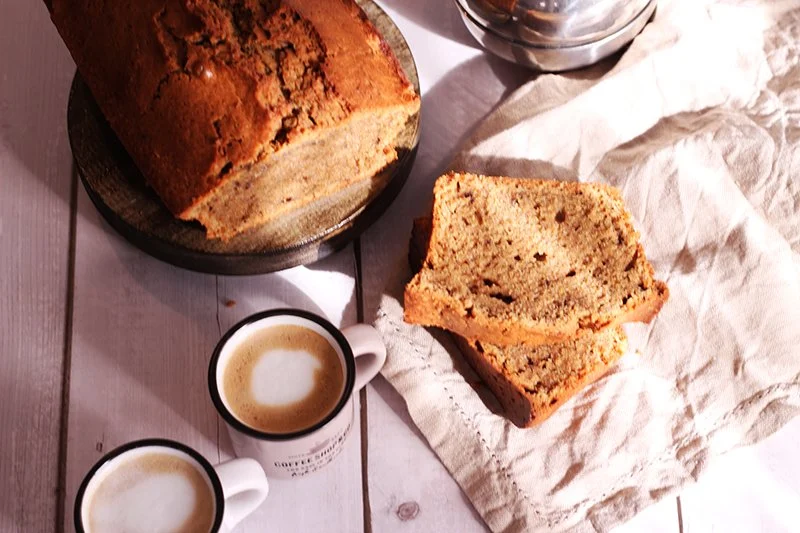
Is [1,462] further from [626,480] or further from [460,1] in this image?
[460,1]

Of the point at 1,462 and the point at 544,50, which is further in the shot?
the point at 544,50

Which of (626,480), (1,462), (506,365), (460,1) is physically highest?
(460,1)

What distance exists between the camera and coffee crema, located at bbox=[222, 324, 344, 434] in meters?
1.33

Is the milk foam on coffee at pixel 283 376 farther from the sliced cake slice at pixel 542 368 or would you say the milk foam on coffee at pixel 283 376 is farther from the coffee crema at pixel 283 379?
the sliced cake slice at pixel 542 368

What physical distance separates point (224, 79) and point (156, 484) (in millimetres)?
626

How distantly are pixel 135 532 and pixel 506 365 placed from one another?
0.62m

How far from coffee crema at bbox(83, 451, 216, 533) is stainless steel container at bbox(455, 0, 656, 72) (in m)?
1.00

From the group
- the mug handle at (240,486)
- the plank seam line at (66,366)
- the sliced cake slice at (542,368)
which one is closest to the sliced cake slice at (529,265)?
the sliced cake slice at (542,368)

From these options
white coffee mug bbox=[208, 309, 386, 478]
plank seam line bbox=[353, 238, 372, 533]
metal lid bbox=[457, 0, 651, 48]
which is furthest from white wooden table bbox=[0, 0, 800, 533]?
metal lid bbox=[457, 0, 651, 48]

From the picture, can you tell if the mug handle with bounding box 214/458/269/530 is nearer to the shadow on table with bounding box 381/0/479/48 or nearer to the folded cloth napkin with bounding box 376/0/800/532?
the folded cloth napkin with bounding box 376/0/800/532

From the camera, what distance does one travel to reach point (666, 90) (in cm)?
180

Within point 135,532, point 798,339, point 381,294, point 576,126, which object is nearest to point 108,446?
point 135,532

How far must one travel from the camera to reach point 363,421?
1.57 m

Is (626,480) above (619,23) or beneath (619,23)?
beneath
